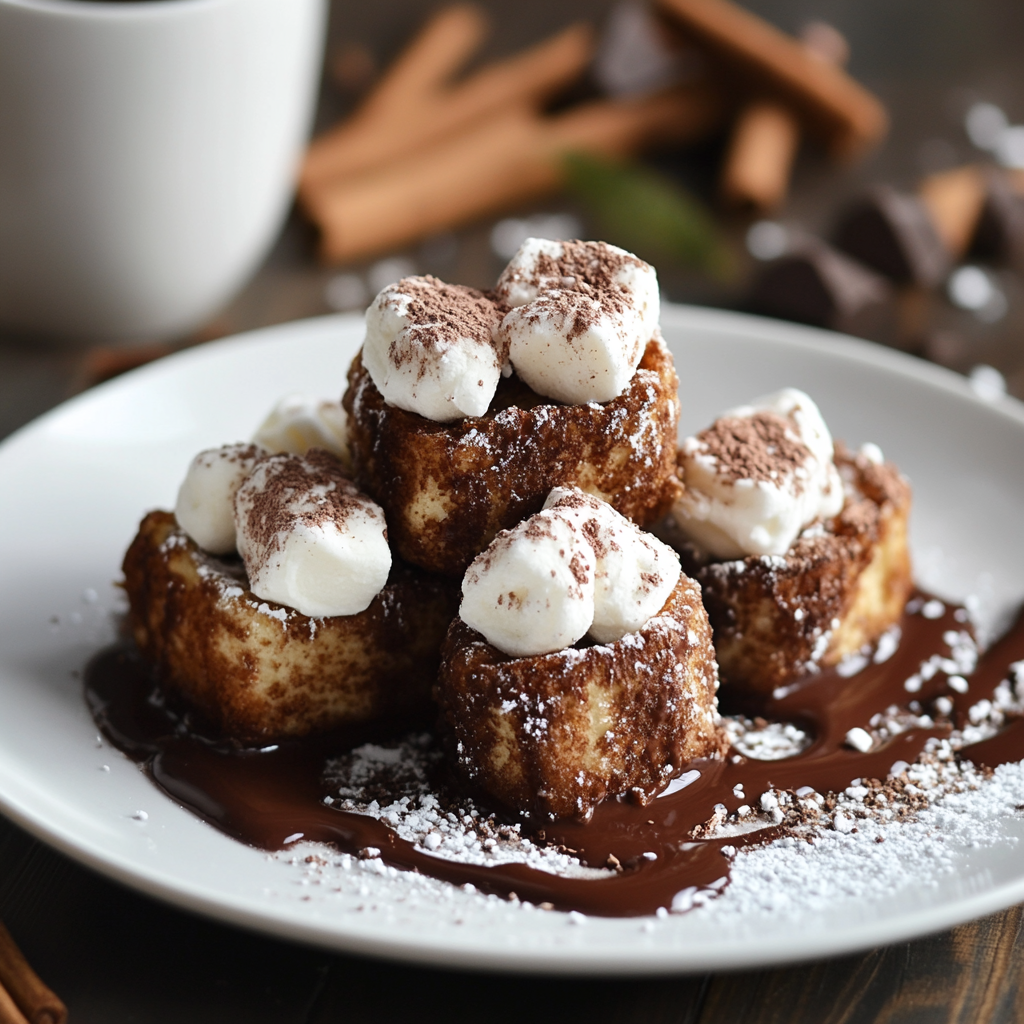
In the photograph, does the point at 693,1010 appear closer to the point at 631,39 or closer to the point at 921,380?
the point at 921,380

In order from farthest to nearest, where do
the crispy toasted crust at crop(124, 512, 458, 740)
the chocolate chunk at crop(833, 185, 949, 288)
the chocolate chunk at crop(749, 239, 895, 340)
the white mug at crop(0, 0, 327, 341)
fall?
1. the chocolate chunk at crop(833, 185, 949, 288)
2. the chocolate chunk at crop(749, 239, 895, 340)
3. the white mug at crop(0, 0, 327, 341)
4. the crispy toasted crust at crop(124, 512, 458, 740)

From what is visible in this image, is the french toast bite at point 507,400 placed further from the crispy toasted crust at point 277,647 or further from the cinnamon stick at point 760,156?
the cinnamon stick at point 760,156

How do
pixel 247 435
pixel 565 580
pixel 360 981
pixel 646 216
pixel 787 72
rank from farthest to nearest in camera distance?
pixel 787 72 < pixel 646 216 < pixel 247 435 < pixel 565 580 < pixel 360 981

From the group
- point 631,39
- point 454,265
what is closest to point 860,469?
point 454,265

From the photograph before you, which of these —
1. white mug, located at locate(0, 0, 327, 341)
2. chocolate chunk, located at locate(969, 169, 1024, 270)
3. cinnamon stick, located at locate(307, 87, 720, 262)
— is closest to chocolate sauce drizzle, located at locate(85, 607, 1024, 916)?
white mug, located at locate(0, 0, 327, 341)

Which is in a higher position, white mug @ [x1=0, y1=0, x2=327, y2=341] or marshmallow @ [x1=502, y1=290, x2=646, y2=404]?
marshmallow @ [x1=502, y1=290, x2=646, y2=404]

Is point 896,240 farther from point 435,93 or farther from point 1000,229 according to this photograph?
point 435,93

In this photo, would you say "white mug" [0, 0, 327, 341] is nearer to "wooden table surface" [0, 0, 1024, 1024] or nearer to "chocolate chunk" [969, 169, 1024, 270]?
"wooden table surface" [0, 0, 1024, 1024]

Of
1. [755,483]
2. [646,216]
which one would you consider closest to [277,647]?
[755,483]
